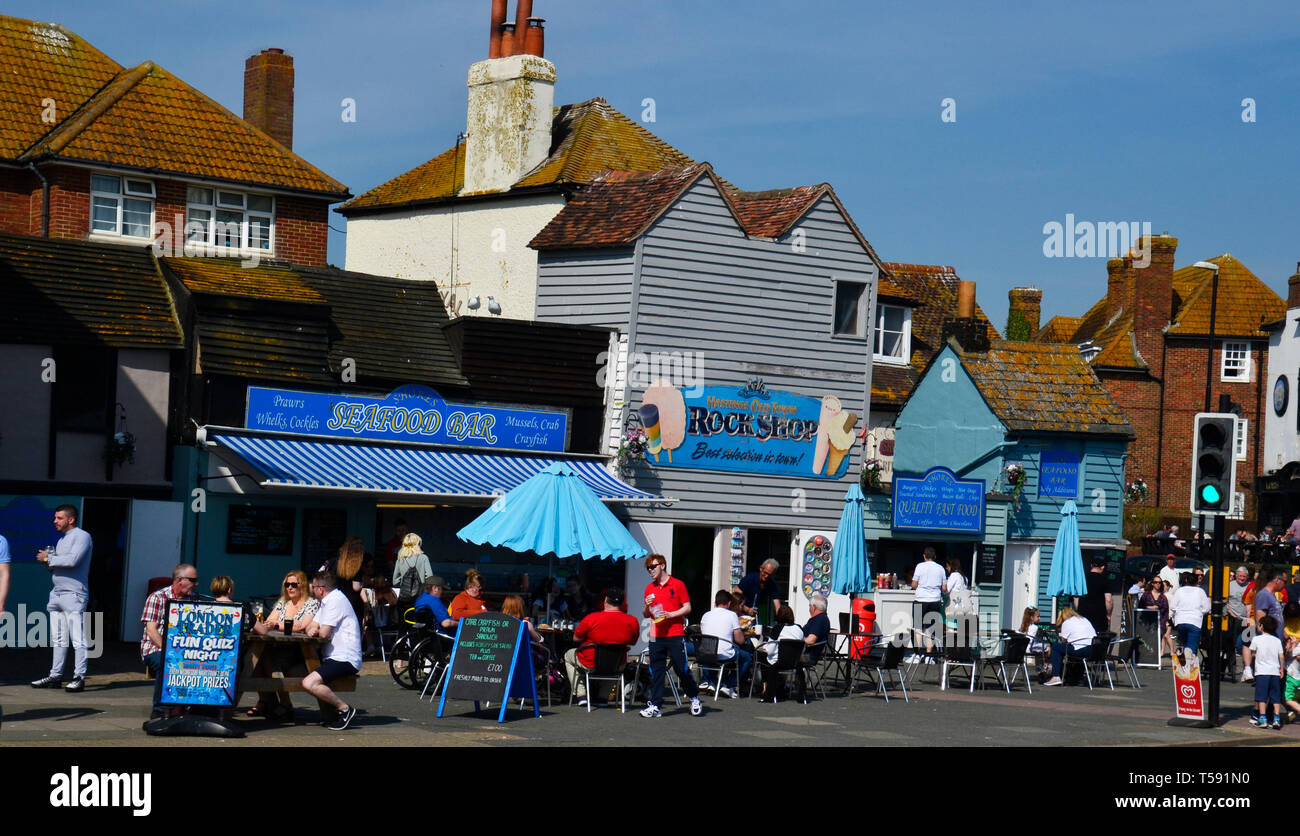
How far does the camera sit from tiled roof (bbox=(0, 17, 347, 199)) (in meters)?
29.2

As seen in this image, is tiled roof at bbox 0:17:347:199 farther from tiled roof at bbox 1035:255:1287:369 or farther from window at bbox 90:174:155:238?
tiled roof at bbox 1035:255:1287:369

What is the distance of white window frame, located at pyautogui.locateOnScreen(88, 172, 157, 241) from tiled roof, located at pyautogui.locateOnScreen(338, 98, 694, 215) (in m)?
6.47

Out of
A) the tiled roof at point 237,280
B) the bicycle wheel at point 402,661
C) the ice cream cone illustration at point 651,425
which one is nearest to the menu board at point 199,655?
the bicycle wheel at point 402,661

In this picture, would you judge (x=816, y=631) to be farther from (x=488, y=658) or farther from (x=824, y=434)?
(x=824, y=434)

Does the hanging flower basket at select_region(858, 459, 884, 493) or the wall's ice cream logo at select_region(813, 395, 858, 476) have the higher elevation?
the wall's ice cream logo at select_region(813, 395, 858, 476)

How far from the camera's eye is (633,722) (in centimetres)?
1689

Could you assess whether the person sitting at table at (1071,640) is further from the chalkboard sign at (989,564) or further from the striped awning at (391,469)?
the chalkboard sign at (989,564)

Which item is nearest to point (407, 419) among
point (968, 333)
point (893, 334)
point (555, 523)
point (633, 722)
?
point (555, 523)

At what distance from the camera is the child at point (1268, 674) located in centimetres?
1880

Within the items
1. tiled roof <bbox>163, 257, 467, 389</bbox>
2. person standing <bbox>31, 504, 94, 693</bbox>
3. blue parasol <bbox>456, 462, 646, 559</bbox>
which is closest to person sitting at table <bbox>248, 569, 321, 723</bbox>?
person standing <bbox>31, 504, 94, 693</bbox>

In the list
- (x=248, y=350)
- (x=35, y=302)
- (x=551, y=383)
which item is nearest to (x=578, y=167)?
(x=551, y=383)

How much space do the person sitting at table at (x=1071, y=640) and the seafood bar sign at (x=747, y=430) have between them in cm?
585

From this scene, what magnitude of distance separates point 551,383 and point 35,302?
26.4 feet

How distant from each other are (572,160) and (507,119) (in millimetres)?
1680
